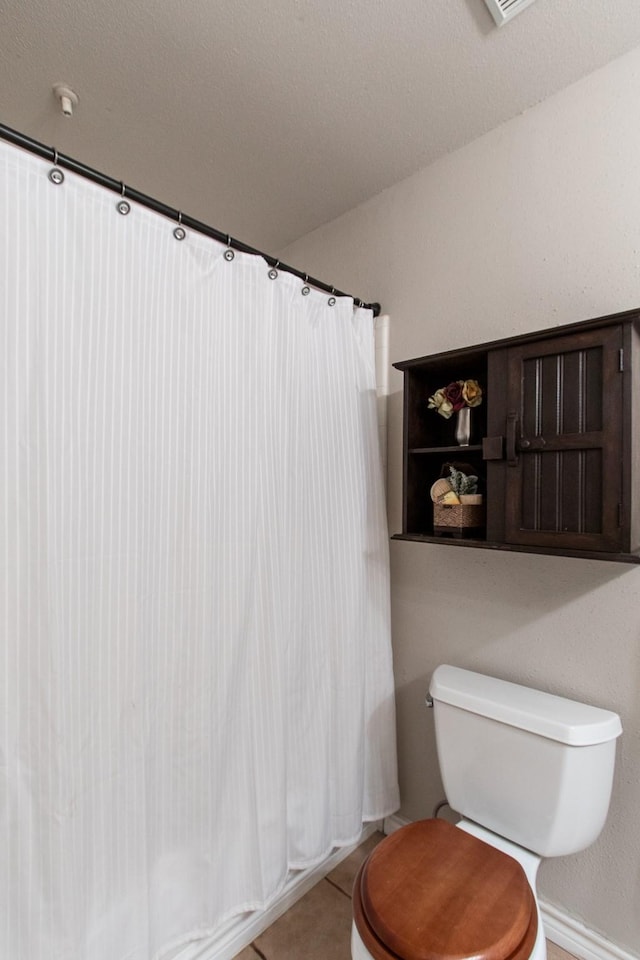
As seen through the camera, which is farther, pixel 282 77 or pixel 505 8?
pixel 282 77

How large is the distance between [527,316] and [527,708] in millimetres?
1066

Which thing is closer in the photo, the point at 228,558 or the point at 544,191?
the point at 228,558

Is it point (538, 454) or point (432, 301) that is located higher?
point (432, 301)

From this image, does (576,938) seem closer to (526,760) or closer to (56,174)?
(526,760)

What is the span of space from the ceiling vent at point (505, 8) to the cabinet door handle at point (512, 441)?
0.90 meters

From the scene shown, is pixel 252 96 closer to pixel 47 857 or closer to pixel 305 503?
pixel 305 503

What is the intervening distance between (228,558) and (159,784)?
1.74 ft

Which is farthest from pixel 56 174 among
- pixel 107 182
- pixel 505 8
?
pixel 505 8

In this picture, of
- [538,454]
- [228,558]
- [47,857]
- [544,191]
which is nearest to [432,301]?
[544,191]

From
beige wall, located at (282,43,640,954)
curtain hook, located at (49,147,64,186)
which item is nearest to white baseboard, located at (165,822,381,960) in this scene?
beige wall, located at (282,43,640,954)

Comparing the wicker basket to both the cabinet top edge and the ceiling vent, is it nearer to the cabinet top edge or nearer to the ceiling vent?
the cabinet top edge

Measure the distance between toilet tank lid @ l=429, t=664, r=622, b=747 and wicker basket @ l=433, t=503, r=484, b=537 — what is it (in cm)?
42

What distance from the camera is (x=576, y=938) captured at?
1.27m

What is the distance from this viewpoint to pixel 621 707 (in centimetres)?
121
